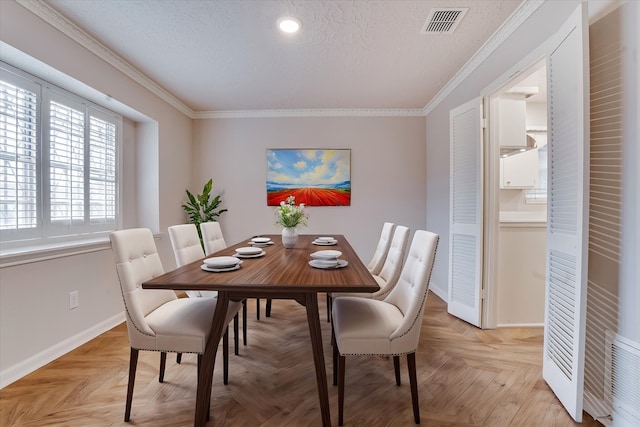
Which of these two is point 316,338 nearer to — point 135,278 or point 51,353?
point 135,278

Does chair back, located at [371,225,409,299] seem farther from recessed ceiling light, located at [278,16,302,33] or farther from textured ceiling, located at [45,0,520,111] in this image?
recessed ceiling light, located at [278,16,302,33]

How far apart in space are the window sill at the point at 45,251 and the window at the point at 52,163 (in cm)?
14

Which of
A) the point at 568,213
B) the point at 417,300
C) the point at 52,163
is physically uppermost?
the point at 52,163

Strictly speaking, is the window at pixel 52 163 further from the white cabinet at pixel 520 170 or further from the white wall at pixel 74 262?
the white cabinet at pixel 520 170

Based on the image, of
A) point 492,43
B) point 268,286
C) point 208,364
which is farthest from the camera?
point 492,43

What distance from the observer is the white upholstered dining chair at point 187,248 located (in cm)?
207

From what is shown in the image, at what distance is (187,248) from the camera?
219cm

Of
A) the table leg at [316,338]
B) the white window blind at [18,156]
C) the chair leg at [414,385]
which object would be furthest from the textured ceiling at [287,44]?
the chair leg at [414,385]

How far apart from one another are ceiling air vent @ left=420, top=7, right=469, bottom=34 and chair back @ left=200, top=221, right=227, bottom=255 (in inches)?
96.6

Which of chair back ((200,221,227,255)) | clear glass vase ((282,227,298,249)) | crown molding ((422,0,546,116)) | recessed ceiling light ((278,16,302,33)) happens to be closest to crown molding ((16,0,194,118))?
recessed ceiling light ((278,16,302,33))

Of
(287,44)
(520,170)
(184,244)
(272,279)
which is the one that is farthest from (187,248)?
(520,170)

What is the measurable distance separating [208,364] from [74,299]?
174 centimetres

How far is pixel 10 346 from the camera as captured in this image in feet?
5.93

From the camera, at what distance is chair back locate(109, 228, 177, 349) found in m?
1.41
